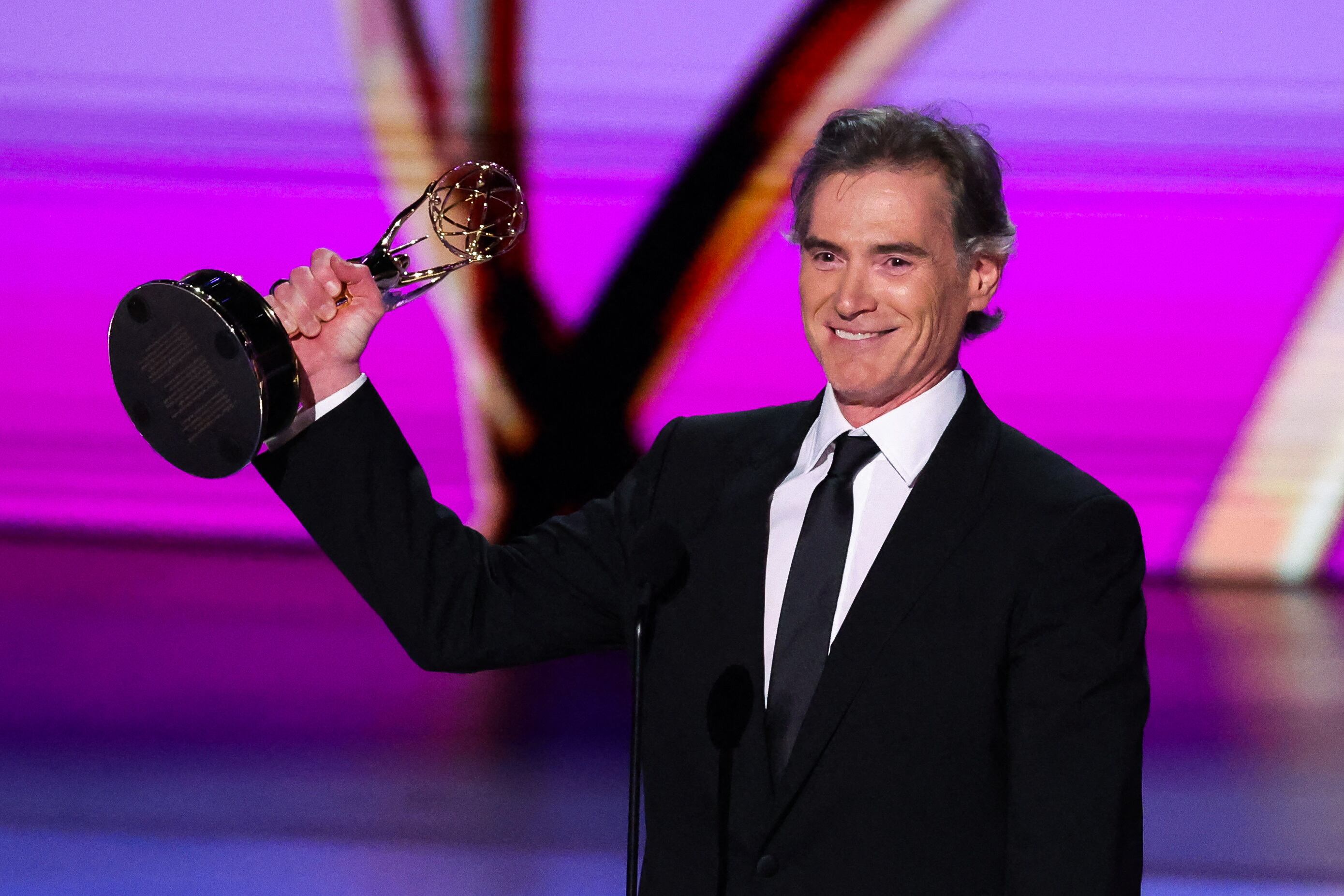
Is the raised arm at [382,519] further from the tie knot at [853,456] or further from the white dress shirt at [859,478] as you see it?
the tie knot at [853,456]

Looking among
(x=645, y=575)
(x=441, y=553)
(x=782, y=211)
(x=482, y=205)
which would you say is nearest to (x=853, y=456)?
(x=645, y=575)

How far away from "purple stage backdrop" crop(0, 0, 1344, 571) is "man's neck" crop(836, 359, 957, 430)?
10.8 ft

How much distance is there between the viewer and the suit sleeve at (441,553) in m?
1.17

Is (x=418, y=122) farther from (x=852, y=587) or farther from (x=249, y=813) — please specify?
(x=852, y=587)

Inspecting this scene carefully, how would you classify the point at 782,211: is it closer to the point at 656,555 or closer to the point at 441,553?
the point at 441,553

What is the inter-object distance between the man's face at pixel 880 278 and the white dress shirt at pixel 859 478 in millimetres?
27

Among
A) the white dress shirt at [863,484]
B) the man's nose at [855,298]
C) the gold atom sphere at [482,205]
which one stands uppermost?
the gold atom sphere at [482,205]

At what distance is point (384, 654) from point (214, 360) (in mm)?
2743

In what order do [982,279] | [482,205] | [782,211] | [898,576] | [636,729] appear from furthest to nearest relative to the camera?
1. [782,211]
2. [482,205]
3. [982,279]
4. [898,576]
5. [636,729]

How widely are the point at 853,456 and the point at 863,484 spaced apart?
0.02 meters

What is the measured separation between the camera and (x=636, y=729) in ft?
3.30

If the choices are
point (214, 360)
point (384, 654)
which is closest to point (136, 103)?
point (384, 654)

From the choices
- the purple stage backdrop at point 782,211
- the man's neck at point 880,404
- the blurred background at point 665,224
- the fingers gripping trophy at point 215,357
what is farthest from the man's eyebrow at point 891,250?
the purple stage backdrop at point 782,211

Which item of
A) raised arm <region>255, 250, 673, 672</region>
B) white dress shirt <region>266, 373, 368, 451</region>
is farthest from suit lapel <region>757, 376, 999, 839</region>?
white dress shirt <region>266, 373, 368, 451</region>
